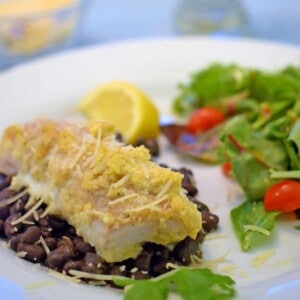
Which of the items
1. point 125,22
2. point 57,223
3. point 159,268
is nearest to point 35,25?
point 125,22

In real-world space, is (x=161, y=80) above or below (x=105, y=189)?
below

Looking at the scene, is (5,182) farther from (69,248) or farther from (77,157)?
(69,248)

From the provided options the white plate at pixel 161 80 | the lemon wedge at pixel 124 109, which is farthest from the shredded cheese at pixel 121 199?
the lemon wedge at pixel 124 109

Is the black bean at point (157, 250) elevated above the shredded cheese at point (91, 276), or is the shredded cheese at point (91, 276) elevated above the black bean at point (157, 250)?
the black bean at point (157, 250)

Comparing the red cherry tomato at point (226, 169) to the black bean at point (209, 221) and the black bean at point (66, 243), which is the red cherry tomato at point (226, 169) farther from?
the black bean at point (66, 243)

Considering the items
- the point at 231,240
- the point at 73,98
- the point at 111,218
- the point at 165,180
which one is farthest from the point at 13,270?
the point at 73,98

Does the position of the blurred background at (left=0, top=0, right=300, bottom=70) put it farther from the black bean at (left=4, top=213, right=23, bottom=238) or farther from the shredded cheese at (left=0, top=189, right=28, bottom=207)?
the black bean at (left=4, top=213, right=23, bottom=238)

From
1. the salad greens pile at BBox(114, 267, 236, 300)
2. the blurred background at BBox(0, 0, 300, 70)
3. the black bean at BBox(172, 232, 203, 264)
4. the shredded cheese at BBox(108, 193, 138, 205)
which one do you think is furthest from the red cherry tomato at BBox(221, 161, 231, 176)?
the blurred background at BBox(0, 0, 300, 70)
